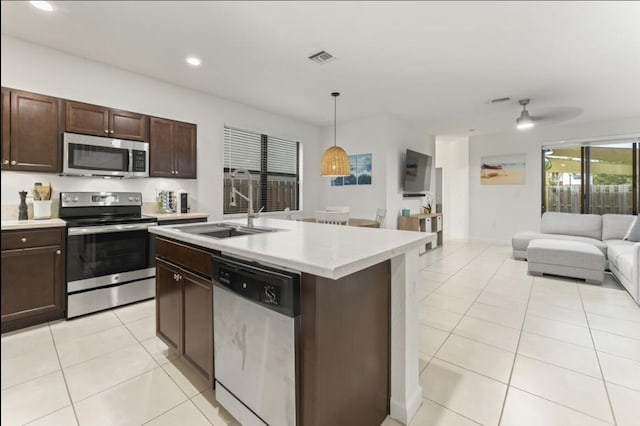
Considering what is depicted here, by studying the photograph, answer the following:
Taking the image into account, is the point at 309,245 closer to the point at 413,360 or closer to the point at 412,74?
the point at 413,360

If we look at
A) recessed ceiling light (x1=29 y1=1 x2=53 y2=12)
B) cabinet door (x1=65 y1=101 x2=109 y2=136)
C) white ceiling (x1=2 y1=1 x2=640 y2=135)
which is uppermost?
white ceiling (x1=2 y1=1 x2=640 y2=135)

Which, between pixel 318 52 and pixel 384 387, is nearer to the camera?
pixel 384 387

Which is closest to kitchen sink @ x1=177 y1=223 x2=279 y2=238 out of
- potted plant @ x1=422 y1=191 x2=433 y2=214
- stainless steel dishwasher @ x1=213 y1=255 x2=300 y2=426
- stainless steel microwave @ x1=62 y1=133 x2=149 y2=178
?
stainless steel dishwasher @ x1=213 y1=255 x2=300 y2=426

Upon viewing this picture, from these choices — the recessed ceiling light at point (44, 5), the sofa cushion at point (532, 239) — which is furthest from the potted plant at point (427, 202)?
the recessed ceiling light at point (44, 5)

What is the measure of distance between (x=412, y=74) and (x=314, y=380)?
344cm

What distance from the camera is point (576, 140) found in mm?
5855

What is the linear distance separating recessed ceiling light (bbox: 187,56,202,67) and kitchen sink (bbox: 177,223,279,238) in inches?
75.4

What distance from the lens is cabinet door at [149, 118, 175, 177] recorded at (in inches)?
136

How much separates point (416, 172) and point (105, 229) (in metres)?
5.13

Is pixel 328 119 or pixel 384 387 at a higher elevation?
pixel 328 119

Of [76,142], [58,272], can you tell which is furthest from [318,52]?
[58,272]

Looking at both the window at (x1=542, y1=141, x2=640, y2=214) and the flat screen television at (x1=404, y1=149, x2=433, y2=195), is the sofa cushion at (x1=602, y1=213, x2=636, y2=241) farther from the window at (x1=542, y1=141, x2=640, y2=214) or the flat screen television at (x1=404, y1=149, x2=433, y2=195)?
the flat screen television at (x1=404, y1=149, x2=433, y2=195)

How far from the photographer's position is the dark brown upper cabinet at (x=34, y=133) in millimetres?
2492

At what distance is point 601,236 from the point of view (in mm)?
4801
